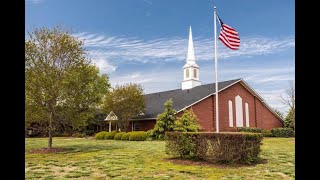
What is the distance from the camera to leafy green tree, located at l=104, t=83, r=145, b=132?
3183 cm

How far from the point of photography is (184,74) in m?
39.7

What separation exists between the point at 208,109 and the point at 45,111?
18.6 m

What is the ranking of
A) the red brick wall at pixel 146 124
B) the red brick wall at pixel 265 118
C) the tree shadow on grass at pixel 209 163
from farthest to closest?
the red brick wall at pixel 265 118 < the red brick wall at pixel 146 124 < the tree shadow on grass at pixel 209 163

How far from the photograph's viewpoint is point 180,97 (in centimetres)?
3478

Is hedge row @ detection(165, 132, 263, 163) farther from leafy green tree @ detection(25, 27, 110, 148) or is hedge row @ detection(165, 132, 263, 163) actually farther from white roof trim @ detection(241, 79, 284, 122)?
white roof trim @ detection(241, 79, 284, 122)

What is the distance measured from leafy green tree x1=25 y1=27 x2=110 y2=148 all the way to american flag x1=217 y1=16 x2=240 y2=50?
333 inches

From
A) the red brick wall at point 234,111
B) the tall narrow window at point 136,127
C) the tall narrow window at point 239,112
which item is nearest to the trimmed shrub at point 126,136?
the tall narrow window at point 136,127

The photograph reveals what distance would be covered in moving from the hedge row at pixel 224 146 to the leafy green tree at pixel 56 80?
26.7 feet

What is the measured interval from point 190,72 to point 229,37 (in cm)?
2477

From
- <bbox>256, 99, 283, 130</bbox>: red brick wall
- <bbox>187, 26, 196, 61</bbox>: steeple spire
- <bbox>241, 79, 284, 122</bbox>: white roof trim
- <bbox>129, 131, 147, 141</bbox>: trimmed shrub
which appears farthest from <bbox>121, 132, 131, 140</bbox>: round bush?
<bbox>256, 99, 283, 130</bbox>: red brick wall

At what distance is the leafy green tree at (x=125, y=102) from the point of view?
1253 inches

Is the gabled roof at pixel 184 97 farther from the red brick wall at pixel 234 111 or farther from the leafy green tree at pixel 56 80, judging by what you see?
the leafy green tree at pixel 56 80

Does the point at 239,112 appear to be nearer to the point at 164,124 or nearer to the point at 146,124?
the point at 146,124

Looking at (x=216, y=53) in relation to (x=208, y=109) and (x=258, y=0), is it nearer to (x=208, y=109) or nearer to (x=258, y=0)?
(x=258, y=0)
